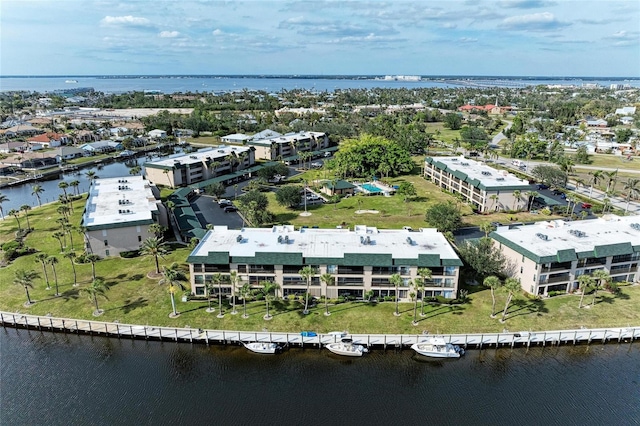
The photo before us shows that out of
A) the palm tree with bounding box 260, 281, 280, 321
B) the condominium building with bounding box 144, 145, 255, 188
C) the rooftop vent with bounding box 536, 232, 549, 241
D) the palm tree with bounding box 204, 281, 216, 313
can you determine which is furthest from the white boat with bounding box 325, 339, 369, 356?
the condominium building with bounding box 144, 145, 255, 188

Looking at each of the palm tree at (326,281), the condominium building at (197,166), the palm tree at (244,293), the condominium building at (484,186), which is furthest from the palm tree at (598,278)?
the condominium building at (197,166)

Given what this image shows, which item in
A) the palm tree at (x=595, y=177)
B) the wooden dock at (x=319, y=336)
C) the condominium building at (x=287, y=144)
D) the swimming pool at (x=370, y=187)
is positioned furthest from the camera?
the condominium building at (x=287, y=144)

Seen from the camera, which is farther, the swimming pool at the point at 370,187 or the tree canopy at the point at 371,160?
the tree canopy at the point at 371,160

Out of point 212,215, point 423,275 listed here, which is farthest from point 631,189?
point 212,215

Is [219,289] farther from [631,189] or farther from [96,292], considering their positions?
[631,189]

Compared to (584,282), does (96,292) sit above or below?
below

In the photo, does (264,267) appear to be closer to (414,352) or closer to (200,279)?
(200,279)

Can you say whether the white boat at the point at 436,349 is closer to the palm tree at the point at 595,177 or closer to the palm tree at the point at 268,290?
the palm tree at the point at 268,290
